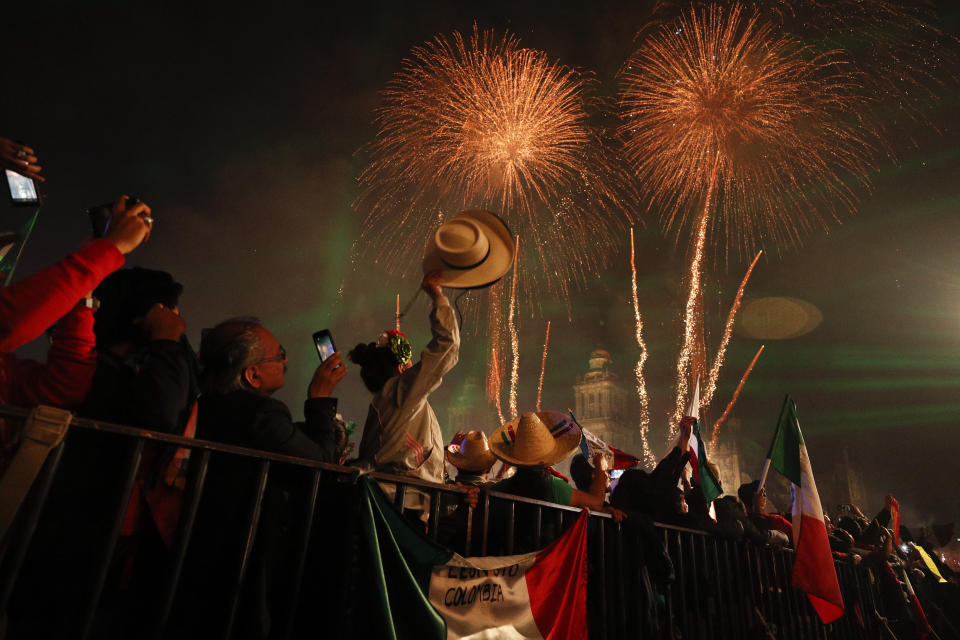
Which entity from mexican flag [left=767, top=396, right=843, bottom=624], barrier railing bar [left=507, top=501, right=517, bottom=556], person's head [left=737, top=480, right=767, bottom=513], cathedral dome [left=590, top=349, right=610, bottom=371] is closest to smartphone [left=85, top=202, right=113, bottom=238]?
barrier railing bar [left=507, top=501, right=517, bottom=556]

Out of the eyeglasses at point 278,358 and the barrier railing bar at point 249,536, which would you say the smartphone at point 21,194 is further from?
the barrier railing bar at point 249,536

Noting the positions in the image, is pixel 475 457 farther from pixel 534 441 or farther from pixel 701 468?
pixel 701 468

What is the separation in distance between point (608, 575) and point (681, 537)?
3.71ft

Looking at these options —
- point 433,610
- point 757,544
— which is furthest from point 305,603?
point 757,544

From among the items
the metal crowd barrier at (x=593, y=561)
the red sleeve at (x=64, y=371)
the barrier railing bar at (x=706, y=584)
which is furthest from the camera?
the barrier railing bar at (x=706, y=584)

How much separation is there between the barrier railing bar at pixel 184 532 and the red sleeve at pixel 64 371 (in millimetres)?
550

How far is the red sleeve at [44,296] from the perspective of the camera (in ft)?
5.77

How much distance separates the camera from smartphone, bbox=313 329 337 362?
10.5ft

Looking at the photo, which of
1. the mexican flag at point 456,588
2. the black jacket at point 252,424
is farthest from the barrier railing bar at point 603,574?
the black jacket at point 252,424

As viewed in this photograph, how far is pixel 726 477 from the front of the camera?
82.6m

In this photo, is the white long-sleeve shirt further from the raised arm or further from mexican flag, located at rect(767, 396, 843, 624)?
mexican flag, located at rect(767, 396, 843, 624)

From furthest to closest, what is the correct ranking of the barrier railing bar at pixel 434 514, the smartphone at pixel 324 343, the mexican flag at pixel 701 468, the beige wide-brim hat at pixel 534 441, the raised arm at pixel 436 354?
the mexican flag at pixel 701 468 → the beige wide-brim hat at pixel 534 441 → the raised arm at pixel 436 354 → the smartphone at pixel 324 343 → the barrier railing bar at pixel 434 514

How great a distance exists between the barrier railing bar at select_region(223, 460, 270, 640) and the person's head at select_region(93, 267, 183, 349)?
2.58 ft

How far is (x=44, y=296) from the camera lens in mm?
1798
